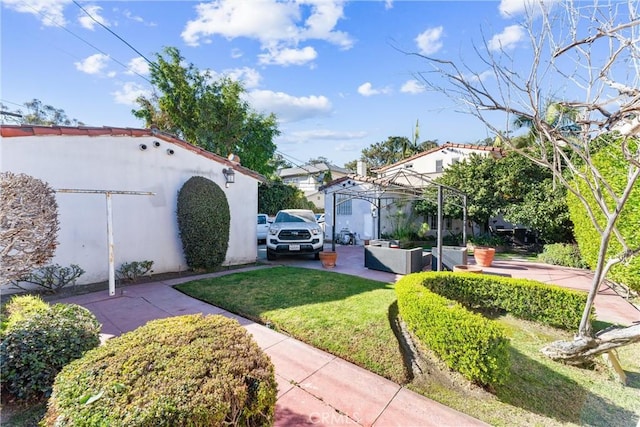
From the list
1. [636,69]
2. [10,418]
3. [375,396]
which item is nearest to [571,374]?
[375,396]

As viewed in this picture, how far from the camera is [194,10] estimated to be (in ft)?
23.9

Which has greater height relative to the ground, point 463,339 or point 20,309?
point 20,309

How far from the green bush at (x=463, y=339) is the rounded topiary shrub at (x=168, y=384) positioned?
2.41 metres

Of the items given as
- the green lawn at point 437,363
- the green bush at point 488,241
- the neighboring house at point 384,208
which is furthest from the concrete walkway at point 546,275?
the neighboring house at point 384,208

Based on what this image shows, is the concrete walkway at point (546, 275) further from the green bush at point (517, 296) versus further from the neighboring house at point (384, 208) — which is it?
the neighboring house at point (384, 208)

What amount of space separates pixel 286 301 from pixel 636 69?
18.5 ft

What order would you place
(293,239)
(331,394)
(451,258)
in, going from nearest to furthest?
1. (331,394)
2. (451,258)
3. (293,239)

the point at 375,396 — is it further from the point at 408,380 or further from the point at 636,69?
the point at 636,69

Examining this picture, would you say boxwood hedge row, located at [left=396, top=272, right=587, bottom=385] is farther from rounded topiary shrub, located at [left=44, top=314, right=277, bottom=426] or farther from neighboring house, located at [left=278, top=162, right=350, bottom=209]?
neighboring house, located at [left=278, top=162, right=350, bottom=209]

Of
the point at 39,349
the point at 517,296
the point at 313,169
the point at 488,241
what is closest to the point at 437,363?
the point at 517,296

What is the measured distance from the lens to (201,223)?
25.5 feet

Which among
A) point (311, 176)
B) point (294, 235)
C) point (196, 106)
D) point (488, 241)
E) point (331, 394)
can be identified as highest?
point (196, 106)

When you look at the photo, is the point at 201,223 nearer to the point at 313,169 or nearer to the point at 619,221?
the point at 619,221

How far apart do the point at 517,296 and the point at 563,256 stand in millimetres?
7651
